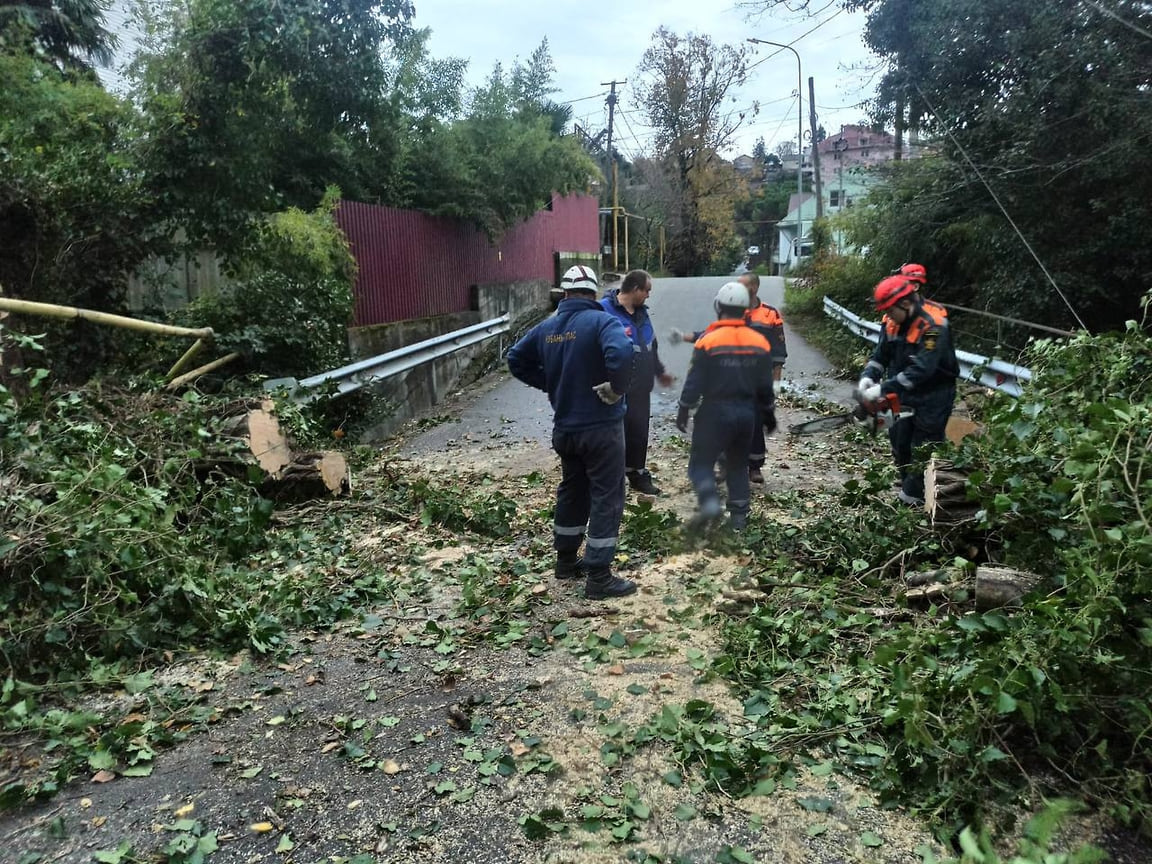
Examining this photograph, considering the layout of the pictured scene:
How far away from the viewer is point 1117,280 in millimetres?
11648

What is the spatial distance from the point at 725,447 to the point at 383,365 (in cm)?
560

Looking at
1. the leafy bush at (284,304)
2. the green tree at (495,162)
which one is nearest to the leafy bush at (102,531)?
the leafy bush at (284,304)

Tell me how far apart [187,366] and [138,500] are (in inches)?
144

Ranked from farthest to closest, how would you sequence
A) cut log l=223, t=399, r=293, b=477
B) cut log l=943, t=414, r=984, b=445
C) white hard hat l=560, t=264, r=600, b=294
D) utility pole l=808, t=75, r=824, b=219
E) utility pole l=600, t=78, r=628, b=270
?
utility pole l=600, t=78, r=628, b=270
utility pole l=808, t=75, r=824, b=219
cut log l=943, t=414, r=984, b=445
cut log l=223, t=399, r=293, b=477
white hard hat l=560, t=264, r=600, b=294

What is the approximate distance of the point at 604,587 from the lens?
4758mm

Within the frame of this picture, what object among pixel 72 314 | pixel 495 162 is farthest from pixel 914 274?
pixel 495 162

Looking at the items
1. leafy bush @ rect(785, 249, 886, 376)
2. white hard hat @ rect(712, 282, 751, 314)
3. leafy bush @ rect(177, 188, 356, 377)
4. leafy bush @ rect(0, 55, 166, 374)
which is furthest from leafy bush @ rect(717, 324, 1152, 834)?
leafy bush @ rect(785, 249, 886, 376)

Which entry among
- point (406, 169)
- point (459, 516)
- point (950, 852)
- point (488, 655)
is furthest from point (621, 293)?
point (406, 169)

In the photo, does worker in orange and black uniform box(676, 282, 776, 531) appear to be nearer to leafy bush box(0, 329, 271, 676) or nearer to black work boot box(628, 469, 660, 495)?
black work boot box(628, 469, 660, 495)

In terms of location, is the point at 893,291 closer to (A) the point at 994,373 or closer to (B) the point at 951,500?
(B) the point at 951,500

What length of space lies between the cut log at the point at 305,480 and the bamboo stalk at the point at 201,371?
1.22 m

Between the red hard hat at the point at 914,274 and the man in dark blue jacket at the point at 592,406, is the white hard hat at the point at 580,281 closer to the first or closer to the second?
the man in dark blue jacket at the point at 592,406

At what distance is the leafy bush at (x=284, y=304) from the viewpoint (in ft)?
27.7

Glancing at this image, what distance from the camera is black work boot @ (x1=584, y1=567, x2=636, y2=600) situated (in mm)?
4758
